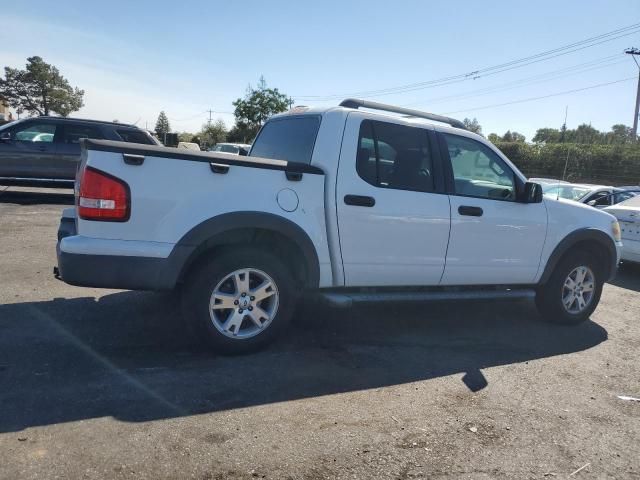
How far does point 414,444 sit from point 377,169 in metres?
2.31

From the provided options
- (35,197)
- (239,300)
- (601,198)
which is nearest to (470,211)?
(239,300)

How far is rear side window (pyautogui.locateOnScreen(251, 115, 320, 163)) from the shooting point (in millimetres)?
4633

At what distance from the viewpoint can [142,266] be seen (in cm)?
376

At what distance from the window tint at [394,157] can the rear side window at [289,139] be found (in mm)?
439

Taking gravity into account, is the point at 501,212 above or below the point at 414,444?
above

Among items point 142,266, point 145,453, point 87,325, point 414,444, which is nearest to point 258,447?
point 145,453

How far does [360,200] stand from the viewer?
174 inches

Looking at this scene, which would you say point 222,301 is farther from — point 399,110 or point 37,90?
point 37,90

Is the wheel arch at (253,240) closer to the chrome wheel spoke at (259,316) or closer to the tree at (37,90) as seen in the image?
the chrome wheel spoke at (259,316)

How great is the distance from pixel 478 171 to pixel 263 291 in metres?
2.49

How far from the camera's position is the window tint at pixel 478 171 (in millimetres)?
5059

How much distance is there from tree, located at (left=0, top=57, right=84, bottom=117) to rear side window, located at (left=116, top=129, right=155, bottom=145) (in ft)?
209

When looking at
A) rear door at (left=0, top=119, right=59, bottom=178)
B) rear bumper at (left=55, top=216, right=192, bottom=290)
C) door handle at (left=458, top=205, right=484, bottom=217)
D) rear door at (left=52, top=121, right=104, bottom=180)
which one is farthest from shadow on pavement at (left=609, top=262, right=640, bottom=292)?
rear door at (left=0, top=119, right=59, bottom=178)

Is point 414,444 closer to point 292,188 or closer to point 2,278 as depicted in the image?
point 292,188
